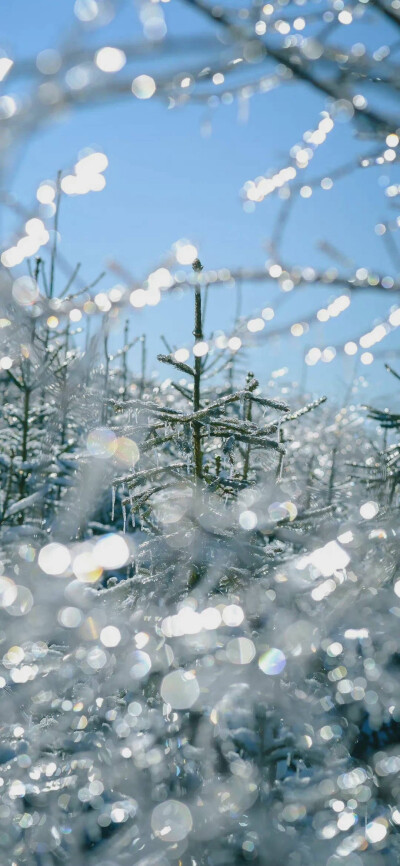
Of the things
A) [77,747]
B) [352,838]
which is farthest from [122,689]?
[352,838]

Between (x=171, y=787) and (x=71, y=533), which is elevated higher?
(x=171, y=787)

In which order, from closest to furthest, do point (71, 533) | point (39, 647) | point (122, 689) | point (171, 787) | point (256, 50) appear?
point (256, 50), point (171, 787), point (122, 689), point (39, 647), point (71, 533)

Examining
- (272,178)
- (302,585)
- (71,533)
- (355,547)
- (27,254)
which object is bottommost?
(71,533)

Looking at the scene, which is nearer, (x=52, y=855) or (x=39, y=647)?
(x=52, y=855)

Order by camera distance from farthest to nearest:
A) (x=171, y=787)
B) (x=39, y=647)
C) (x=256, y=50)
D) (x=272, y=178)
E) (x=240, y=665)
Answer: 1. (x=39, y=647)
2. (x=171, y=787)
3. (x=240, y=665)
4. (x=272, y=178)
5. (x=256, y=50)

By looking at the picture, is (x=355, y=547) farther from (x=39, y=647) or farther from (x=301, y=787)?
(x=39, y=647)

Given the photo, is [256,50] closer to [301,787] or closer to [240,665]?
[240,665]

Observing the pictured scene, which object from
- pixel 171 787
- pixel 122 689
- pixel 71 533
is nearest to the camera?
pixel 171 787

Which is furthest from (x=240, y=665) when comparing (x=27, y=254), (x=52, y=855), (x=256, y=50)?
(x=256, y=50)

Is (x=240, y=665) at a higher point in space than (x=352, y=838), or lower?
higher
